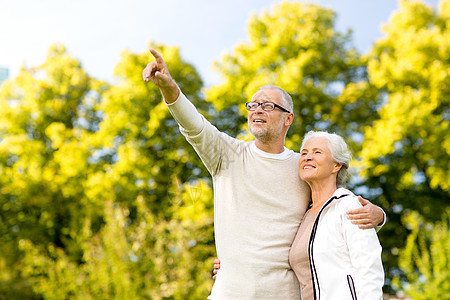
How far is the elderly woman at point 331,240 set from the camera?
2.21 m

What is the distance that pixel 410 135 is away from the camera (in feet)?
38.0

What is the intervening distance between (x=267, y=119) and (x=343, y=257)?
0.82 m

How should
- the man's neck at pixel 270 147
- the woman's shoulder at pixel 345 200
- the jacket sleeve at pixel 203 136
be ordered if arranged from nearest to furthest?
the woman's shoulder at pixel 345 200 < the jacket sleeve at pixel 203 136 < the man's neck at pixel 270 147

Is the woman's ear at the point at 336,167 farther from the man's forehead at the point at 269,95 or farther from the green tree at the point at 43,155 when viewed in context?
the green tree at the point at 43,155

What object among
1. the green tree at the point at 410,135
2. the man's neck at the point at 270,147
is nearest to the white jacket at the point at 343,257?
the man's neck at the point at 270,147

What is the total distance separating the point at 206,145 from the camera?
2.68m

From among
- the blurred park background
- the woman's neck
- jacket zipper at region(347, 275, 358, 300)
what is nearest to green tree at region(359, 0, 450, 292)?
the blurred park background

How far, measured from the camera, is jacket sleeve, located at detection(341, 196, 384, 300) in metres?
2.16

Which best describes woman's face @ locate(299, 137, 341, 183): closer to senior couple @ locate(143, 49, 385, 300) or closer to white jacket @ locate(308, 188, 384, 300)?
senior couple @ locate(143, 49, 385, 300)

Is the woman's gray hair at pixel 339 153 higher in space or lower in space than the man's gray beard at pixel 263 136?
lower

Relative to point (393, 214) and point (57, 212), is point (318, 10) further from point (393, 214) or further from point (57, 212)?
point (57, 212)

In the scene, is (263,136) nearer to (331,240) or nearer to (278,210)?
(278,210)

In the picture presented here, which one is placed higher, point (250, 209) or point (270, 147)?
point (270, 147)

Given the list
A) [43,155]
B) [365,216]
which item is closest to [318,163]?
[365,216]
